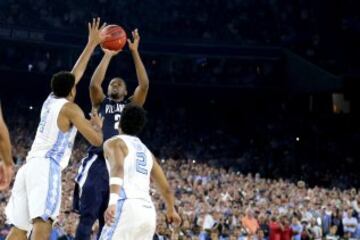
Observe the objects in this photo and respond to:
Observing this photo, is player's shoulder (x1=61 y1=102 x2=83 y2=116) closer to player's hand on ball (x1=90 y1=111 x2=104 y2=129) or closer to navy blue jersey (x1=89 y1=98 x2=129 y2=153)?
player's hand on ball (x1=90 y1=111 x2=104 y2=129)

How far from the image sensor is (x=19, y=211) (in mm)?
8109

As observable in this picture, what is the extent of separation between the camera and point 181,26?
106ft

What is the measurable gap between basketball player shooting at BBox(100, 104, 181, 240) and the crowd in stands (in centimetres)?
677

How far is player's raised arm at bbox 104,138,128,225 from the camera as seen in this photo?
706 centimetres

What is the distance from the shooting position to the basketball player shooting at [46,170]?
7.98 m

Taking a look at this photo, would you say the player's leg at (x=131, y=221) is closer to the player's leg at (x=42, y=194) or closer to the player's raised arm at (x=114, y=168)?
the player's raised arm at (x=114, y=168)

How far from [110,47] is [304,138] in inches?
917

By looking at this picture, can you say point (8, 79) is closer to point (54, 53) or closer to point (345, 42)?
point (54, 53)

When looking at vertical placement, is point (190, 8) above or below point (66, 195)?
above

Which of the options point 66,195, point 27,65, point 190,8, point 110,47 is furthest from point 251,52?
point 110,47

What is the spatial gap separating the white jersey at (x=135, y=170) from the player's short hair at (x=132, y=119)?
0.07 m

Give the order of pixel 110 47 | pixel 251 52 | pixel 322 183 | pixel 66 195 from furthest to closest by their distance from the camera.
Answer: pixel 251 52, pixel 322 183, pixel 66 195, pixel 110 47

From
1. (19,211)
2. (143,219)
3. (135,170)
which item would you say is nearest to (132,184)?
(135,170)

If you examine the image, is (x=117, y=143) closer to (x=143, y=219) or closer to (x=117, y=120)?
(x=143, y=219)
